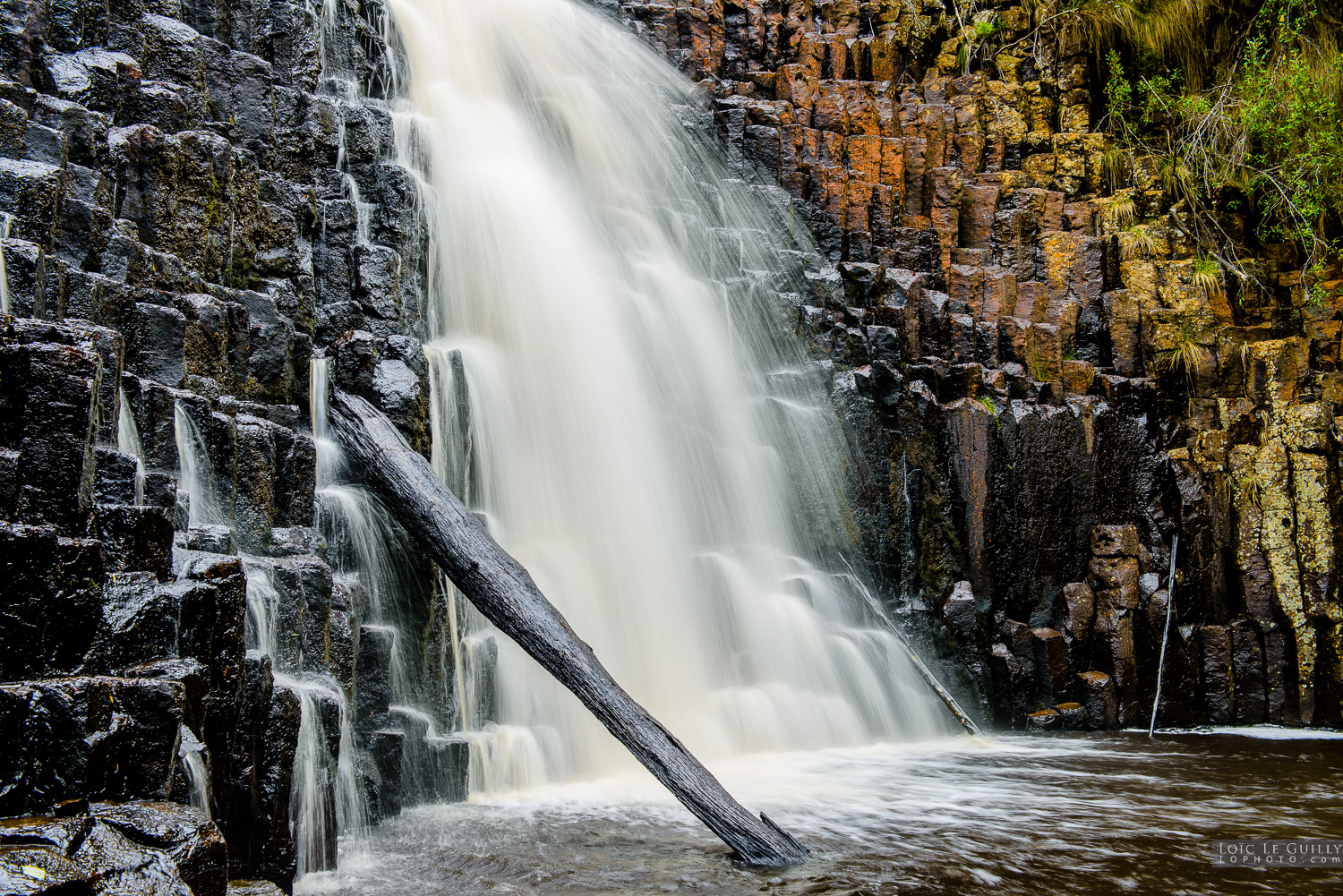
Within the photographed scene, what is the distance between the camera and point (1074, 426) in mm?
12555

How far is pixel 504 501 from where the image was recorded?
372 inches

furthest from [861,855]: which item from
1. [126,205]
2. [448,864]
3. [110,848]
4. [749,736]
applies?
[126,205]

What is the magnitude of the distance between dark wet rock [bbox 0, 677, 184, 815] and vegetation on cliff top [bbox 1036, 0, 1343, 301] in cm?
1517

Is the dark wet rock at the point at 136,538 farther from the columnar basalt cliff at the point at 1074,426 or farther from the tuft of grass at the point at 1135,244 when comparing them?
the tuft of grass at the point at 1135,244

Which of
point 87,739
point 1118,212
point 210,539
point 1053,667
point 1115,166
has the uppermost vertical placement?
point 1115,166

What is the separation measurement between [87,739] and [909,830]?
5.20 metres

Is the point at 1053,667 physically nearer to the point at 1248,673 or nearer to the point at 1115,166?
the point at 1248,673

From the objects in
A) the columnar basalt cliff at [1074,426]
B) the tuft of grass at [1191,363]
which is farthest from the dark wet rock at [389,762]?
the tuft of grass at [1191,363]

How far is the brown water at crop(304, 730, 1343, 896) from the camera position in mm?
5672

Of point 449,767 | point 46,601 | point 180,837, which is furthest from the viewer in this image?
point 449,767

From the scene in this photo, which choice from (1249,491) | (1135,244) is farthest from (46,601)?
(1135,244)

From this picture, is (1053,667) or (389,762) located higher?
(1053,667)

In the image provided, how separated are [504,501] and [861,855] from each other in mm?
4774

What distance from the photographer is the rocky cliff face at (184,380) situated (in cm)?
420
